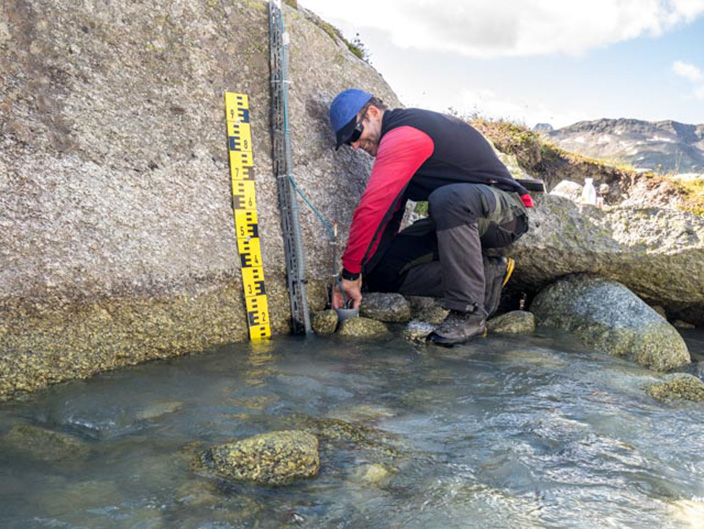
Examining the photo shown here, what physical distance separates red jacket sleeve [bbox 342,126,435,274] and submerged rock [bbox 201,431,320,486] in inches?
95.5

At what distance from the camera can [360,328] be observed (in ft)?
16.5

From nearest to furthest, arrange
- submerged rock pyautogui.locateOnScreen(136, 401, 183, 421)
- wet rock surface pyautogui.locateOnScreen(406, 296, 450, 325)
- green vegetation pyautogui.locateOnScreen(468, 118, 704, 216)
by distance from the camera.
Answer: submerged rock pyautogui.locateOnScreen(136, 401, 183, 421) → wet rock surface pyautogui.locateOnScreen(406, 296, 450, 325) → green vegetation pyautogui.locateOnScreen(468, 118, 704, 216)

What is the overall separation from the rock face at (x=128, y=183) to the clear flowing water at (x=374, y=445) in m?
0.34

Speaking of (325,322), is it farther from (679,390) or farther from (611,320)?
(679,390)

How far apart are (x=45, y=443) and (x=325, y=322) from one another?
8.62 feet

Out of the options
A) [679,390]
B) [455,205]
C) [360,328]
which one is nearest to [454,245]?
[455,205]

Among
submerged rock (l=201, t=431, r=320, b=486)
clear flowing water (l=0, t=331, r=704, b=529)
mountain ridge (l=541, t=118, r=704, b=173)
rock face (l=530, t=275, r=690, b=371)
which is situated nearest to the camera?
clear flowing water (l=0, t=331, r=704, b=529)

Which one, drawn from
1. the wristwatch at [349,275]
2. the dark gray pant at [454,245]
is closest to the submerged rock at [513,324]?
the dark gray pant at [454,245]

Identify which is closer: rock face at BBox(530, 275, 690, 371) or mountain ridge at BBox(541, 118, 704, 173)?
rock face at BBox(530, 275, 690, 371)

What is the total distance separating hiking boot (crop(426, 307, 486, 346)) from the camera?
4746 millimetres

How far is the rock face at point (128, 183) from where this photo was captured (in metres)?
3.60

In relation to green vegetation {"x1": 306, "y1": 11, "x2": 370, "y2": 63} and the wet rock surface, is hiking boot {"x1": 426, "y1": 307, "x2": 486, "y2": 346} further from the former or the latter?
green vegetation {"x1": 306, "y1": 11, "x2": 370, "y2": 63}

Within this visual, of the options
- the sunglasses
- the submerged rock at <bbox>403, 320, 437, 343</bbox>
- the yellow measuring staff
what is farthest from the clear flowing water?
the sunglasses

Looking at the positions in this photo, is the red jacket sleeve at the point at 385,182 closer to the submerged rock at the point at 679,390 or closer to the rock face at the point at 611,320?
the rock face at the point at 611,320
